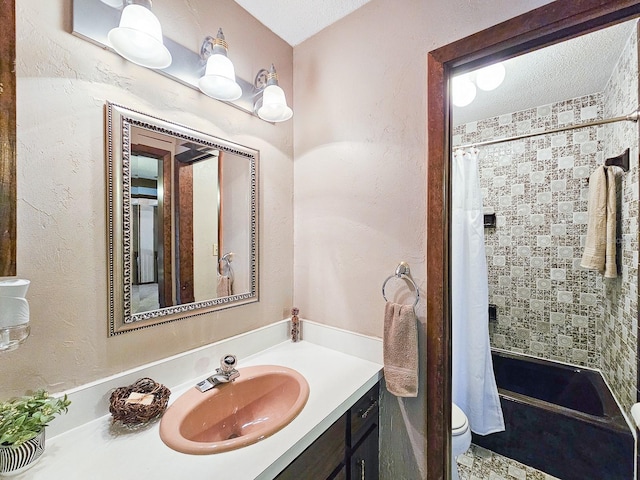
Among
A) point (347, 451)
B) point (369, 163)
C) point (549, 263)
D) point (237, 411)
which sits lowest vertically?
point (347, 451)

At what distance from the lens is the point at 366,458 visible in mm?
1079

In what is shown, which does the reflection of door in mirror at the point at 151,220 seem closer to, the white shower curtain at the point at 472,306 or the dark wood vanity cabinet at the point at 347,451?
the dark wood vanity cabinet at the point at 347,451

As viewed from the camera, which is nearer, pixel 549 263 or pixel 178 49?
pixel 178 49

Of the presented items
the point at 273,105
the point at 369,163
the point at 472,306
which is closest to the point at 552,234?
the point at 472,306

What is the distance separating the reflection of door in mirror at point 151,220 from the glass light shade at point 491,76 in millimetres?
1595

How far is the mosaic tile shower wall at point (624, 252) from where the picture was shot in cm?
139

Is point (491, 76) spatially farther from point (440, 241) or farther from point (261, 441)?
point (261, 441)

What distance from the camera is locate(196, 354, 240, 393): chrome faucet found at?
3.25 feet

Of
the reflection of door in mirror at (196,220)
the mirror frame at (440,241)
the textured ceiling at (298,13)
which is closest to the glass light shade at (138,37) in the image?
the reflection of door in mirror at (196,220)

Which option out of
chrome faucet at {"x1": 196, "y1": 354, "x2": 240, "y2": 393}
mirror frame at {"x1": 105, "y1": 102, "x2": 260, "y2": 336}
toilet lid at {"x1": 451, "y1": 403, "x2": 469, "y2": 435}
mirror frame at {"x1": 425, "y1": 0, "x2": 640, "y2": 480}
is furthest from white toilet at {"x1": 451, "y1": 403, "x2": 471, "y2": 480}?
mirror frame at {"x1": 105, "y1": 102, "x2": 260, "y2": 336}

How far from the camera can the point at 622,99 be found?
61.9 inches

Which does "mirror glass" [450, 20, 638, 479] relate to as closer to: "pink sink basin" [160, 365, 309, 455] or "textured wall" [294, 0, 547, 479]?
"textured wall" [294, 0, 547, 479]

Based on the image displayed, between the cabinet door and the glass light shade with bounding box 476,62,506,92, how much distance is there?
5.92 ft

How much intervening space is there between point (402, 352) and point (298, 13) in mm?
1567
